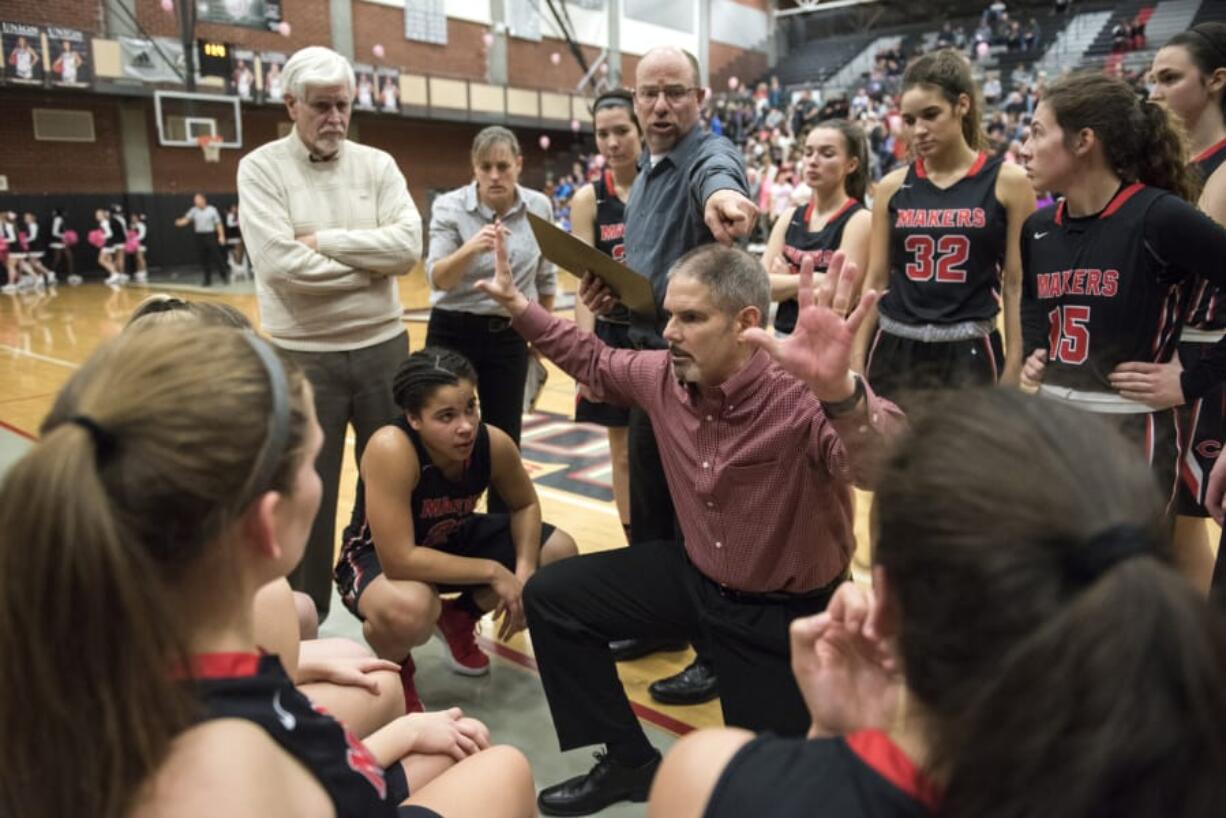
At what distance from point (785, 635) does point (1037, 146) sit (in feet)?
4.98

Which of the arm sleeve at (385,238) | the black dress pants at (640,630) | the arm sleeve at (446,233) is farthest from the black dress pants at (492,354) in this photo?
the black dress pants at (640,630)

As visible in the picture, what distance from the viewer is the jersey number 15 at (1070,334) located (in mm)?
2523

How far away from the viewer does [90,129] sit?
17.2 m

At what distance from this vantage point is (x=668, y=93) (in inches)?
114

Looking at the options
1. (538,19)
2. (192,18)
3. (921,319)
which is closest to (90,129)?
(192,18)

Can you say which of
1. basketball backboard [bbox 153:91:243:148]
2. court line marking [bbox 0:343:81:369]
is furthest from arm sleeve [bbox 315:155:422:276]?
basketball backboard [bbox 153:91:243:148]

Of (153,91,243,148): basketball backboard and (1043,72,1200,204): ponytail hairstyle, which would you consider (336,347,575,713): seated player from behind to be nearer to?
(1043,72,1200,204): ponytail hairstyle

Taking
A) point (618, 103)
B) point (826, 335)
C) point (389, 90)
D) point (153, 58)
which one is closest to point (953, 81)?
point (618, 103)

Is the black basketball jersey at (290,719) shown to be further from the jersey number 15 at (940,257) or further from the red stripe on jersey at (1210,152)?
the red stripe on jersey at (1210,152)

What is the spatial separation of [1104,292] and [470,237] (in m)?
2.42

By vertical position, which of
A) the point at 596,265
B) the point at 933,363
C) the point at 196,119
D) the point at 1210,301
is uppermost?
the point at 196,119

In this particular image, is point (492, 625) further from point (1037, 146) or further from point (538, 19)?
point (538, 19)

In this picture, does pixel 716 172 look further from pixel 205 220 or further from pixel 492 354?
pixel 205 220

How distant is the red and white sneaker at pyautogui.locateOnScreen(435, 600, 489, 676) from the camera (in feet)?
10.3
